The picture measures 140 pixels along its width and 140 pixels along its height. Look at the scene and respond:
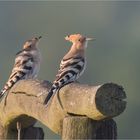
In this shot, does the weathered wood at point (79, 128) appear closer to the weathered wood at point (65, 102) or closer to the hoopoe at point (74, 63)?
the weathered wood at point (65, 102)

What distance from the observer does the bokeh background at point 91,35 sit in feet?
103

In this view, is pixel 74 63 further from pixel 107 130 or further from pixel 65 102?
pixel 107 130

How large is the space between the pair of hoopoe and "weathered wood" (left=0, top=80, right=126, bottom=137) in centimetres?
14

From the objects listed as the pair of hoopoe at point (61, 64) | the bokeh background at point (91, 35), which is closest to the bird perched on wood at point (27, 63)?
the pair of hoopoe at point (61, 64)

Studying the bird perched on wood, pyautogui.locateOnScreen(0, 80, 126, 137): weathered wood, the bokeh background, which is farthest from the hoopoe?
the bokeh background

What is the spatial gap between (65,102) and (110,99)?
0.24 meters

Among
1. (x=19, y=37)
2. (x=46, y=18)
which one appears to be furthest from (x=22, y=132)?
(x=46, y=18)

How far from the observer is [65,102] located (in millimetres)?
4262

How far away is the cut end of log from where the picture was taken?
4.07m

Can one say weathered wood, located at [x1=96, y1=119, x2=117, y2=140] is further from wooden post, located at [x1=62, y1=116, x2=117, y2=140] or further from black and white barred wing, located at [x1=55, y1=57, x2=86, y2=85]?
black and white barred wing, located at [x1=55, y1=57, x2=86, y2=85]

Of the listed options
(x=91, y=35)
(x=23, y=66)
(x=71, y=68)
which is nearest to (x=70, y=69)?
(x=71, y=68)

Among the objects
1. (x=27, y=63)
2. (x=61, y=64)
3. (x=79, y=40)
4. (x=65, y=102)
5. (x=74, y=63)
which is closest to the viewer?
(x=65, y=102)

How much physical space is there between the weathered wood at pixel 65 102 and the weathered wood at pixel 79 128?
33mm

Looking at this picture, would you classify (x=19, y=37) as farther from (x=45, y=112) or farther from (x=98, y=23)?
(x=45, y=112)
